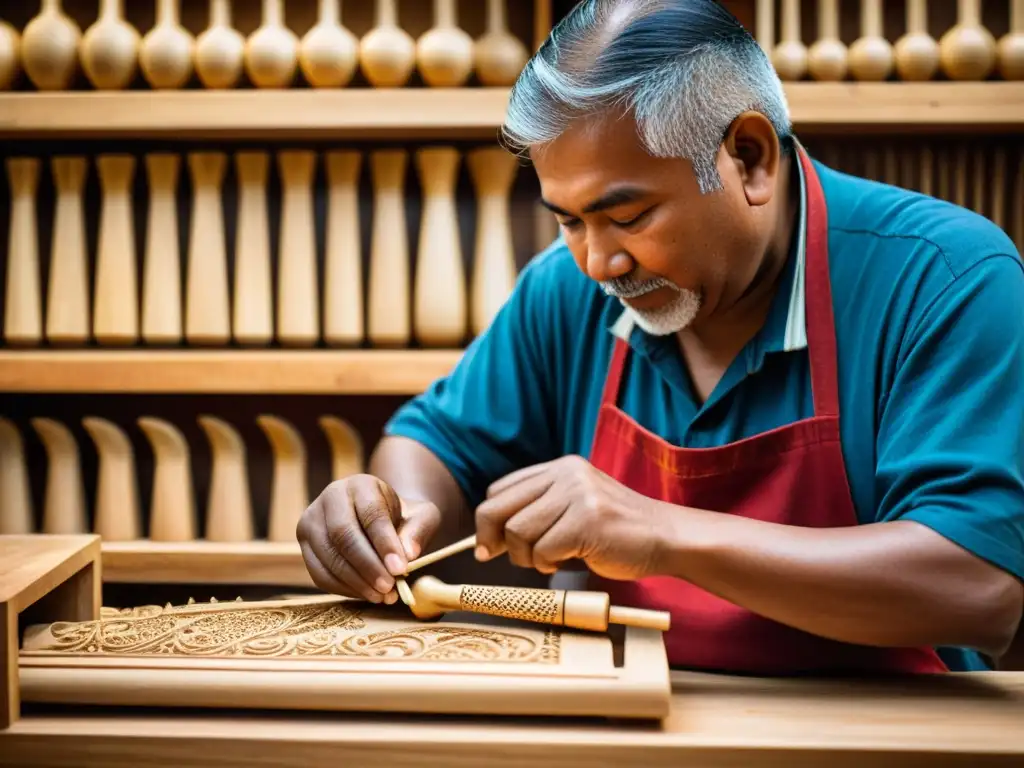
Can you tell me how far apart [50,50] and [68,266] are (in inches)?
17.7

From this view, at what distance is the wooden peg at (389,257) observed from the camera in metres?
2.12

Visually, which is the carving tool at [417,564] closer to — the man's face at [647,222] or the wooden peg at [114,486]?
the man's face at [647,222]

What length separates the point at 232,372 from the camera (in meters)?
2.06

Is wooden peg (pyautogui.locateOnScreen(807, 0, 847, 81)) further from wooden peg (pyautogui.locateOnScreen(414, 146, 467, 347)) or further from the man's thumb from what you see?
the man's thumb

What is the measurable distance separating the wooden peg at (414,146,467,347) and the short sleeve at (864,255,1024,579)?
108 cm

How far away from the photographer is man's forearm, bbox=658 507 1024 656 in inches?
40.3

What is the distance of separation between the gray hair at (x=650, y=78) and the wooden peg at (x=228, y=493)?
3.96ft

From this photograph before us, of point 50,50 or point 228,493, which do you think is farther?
point 228,493

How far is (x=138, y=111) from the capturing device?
6.59 feet

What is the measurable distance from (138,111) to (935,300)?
1582 mm

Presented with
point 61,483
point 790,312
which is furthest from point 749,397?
point 61,483

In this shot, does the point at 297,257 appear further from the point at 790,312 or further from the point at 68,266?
the point at 790,312

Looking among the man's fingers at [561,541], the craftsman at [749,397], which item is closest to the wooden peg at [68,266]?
the craftsman at [749,397]

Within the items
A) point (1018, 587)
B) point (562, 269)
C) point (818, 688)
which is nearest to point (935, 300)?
point (1018, 587)
